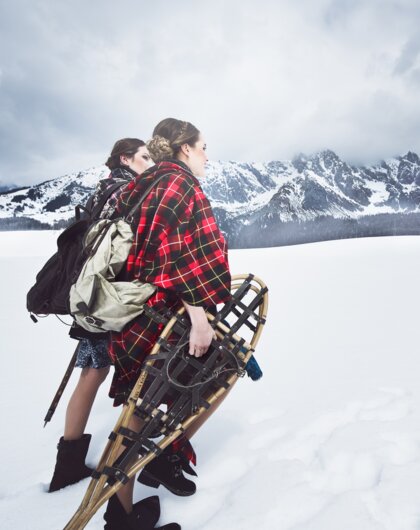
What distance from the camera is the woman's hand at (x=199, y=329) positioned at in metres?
2.04

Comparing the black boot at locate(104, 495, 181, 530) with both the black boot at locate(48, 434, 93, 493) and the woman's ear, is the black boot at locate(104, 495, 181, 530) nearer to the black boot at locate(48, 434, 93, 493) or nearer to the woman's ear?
the black boot at locate(48, 434, 93, 493)

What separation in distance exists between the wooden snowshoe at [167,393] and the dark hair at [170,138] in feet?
3.31

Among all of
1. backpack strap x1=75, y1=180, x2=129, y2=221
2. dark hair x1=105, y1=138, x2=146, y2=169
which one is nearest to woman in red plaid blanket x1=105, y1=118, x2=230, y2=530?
backpack strap x1=75, y1=180, x2=129, y2=221

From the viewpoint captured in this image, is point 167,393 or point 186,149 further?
point 186,149

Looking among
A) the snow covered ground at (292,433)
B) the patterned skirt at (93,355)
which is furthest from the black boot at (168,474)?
the patterned skirt at (93,355)

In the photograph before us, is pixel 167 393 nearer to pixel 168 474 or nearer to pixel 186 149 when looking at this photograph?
pixel 168 474

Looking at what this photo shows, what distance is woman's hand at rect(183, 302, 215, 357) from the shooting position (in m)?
2.04

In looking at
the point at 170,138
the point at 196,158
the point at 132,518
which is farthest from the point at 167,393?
the point at 170,138

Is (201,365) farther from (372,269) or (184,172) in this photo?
(372,269)

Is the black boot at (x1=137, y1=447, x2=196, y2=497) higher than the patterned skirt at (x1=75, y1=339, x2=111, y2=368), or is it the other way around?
the patterned skirt at (x1=75, y1=339, x2=111, y2=368)

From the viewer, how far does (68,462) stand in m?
2.62

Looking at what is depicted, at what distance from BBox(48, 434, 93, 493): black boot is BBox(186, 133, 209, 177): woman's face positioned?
2150 mm

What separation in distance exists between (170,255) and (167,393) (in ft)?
2.91

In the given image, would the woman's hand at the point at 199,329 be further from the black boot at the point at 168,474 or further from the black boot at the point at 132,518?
the black boot at the point at 132,518
